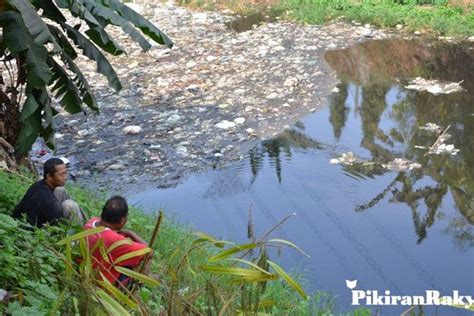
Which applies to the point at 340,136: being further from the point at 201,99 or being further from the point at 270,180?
the point at 201,99

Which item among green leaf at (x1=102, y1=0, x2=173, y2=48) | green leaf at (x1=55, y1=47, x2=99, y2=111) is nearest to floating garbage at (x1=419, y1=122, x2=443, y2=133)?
green leaf at (x1=102, y1=0, x2=173, y2=48)

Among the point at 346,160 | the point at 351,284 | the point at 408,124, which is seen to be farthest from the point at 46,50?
the point at 408,124

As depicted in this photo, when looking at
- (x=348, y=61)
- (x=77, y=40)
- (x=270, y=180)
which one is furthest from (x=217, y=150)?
(x=348, y=61)

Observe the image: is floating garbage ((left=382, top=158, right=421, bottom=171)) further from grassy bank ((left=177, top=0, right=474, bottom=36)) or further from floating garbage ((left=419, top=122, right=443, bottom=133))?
grassy bank ((left=177, top=0, right=474, bottom=36))

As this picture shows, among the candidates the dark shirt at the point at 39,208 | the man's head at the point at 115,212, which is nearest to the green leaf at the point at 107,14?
the dark shirt at the point at 39,208

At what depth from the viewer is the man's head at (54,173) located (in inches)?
161

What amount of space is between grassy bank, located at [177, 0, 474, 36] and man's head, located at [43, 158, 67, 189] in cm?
986

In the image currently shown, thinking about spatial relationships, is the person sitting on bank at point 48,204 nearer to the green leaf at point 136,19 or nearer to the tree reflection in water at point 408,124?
the green leaf at point 136,19

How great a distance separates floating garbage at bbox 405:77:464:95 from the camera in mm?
9789

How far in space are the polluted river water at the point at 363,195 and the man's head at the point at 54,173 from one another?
212 centimetres

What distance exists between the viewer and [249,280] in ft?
5.44

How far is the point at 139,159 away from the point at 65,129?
143 cm

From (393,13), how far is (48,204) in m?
10.5

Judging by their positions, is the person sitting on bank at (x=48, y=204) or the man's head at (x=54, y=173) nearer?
the person sitting on bank at (x=48, y=204)
